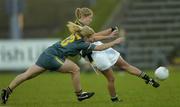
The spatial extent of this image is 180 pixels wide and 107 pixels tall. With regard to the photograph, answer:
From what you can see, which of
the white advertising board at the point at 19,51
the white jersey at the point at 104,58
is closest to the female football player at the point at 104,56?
the white jersey at the point at 104,58

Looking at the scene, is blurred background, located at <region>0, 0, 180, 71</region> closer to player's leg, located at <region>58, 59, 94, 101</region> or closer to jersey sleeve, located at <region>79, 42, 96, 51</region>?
player's leg, located at <region>58, 59, 94, 101</region>

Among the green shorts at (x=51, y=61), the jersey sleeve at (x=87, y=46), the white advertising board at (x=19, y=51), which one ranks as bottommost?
the white advertising board at (x=19, y=51)

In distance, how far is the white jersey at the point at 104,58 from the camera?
13719 millimetres

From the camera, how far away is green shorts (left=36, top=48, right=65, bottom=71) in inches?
539

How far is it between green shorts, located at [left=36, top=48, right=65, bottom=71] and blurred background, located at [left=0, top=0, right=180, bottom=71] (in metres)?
17.6

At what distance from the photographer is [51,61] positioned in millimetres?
13680

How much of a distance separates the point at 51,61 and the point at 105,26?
73.7 feet

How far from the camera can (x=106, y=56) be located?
13836 millimetres

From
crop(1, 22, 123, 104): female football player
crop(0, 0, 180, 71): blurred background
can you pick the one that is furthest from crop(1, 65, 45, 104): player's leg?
crop(0, 0, 180, 71): blurred background

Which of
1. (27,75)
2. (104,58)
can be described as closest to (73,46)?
(104,58)

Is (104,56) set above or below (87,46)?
below

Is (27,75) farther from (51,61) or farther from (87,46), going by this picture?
(87,46)

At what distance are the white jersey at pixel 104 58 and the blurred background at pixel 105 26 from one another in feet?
57.0

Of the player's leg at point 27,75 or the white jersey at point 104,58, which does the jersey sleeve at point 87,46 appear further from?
the player's leg at point 27,75
